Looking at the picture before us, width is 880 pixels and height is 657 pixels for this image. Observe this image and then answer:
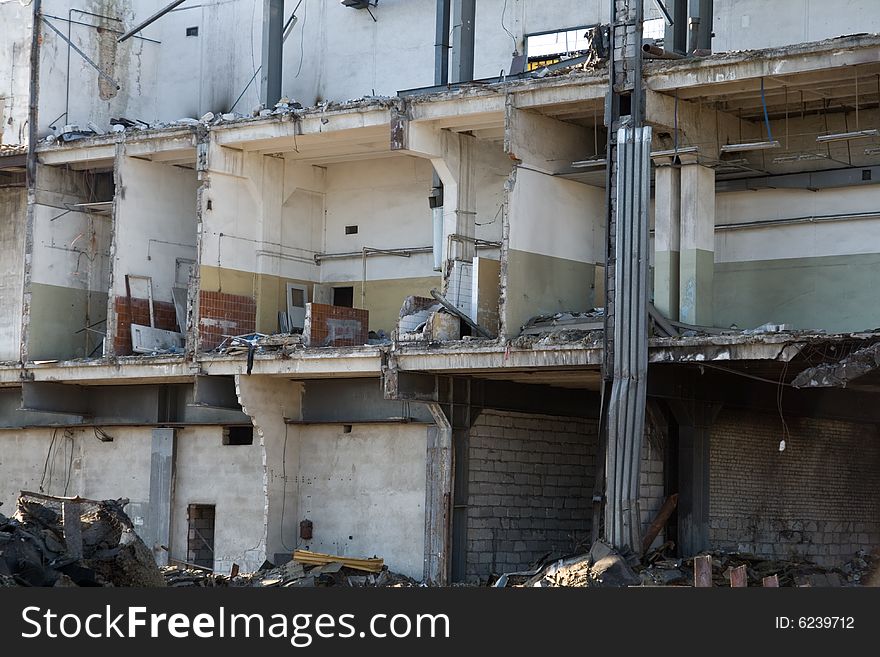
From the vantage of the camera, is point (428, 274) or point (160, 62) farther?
point (160, 62)

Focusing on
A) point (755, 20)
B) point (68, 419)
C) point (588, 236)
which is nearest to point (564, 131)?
point (588, 236)

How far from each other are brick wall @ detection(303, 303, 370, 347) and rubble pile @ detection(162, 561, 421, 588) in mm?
3718

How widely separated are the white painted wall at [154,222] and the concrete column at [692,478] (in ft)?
33.6

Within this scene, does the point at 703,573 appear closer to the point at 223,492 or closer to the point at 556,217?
the point at 556,217

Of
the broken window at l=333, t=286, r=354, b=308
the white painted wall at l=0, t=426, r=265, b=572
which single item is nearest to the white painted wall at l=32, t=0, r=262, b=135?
the broken window at l=333, t=286, r=354, b=308

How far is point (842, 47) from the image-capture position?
23.2 meters

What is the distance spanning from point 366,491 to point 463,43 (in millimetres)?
7717

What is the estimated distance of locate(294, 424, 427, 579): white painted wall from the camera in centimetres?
2845

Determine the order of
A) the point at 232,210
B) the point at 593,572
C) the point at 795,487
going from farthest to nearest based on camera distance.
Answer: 1. the point at 232,210
2. the point at 795,487
3. the point at 593,572

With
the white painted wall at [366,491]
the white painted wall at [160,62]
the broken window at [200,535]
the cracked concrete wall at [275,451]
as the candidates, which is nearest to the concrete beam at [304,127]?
the white painted wall at [160,62]

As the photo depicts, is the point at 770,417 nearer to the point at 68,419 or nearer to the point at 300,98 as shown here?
the point at 300,98

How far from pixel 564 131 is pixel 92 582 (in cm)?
1049

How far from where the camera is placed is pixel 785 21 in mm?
26922

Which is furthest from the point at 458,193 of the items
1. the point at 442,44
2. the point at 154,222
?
the point at 154,222
